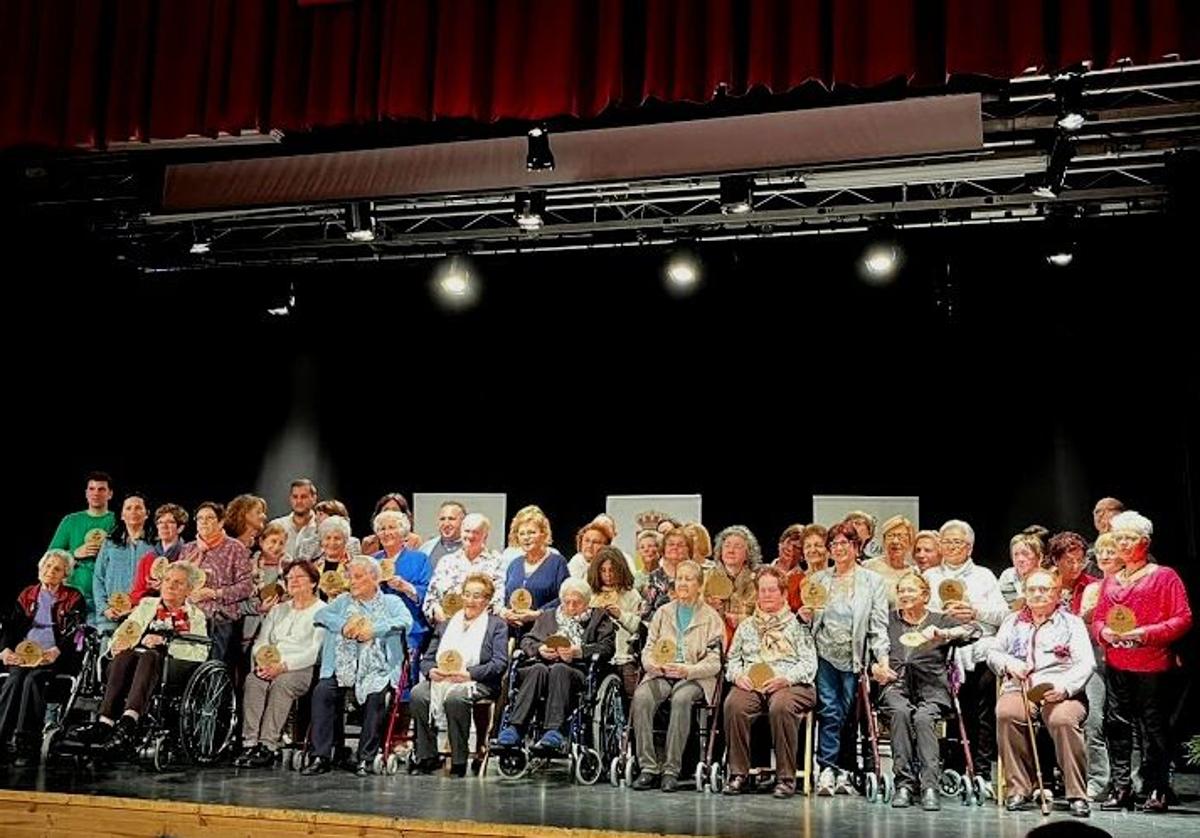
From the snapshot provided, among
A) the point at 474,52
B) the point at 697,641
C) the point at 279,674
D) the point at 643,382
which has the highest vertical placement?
the point at 474,52

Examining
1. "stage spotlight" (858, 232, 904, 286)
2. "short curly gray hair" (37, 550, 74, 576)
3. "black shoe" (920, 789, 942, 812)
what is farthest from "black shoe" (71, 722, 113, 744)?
"stage spotlight" (858, 232, 904, 286)

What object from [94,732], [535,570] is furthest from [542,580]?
[94,732]

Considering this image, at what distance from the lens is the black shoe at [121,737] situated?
641cm

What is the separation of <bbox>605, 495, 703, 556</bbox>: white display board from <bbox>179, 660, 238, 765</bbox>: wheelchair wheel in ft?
12.9

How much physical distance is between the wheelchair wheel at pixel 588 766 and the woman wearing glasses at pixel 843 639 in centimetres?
110

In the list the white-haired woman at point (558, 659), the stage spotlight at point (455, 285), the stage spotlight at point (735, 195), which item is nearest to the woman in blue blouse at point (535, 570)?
the white-haired woman at point (558, 659)

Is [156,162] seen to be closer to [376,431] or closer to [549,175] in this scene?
[549,175]

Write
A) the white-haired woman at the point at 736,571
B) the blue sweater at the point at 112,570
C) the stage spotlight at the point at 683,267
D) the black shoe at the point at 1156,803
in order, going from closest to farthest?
the black shoe at the point at 1156,803 < the white-haired woman at the point at 736,571 < the blue sweater at the point at 112,570 < the stage spotlight at the point at 683,267

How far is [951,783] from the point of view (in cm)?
621

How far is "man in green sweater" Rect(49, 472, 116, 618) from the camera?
754cm

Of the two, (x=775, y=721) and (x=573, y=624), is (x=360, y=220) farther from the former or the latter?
(x=775, y=721)

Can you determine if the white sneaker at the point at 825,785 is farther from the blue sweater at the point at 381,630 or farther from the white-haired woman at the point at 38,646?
the white-haired woman at the point at 38,646

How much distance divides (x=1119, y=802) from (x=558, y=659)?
9.07 feet

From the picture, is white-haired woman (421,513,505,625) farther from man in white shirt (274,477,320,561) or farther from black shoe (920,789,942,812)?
black shoe (920,789,942,812)
